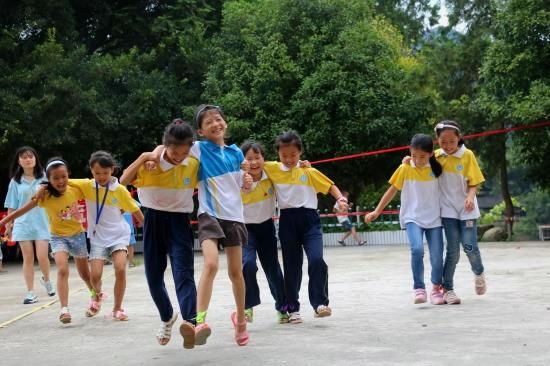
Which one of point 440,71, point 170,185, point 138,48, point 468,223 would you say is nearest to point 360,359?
point 170,185

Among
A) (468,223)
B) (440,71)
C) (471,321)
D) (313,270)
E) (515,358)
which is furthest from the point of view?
(440,71)

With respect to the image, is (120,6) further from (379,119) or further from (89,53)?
(379,119)

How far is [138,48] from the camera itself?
24094mm

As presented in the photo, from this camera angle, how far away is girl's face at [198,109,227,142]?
5902mm

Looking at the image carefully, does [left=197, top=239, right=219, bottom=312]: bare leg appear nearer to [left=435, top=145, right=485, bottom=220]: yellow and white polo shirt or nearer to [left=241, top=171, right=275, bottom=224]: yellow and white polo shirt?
[left=241, top=171, right=275, bottom=224]: yellow and white polo shirt

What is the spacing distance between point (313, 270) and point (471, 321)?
4.26 ft

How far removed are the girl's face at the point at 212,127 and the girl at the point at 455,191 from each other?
285 centimetres

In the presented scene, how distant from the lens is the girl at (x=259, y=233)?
7.14m

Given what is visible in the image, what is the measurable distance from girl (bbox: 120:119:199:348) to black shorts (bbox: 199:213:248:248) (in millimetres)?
135

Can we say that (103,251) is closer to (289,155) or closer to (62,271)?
(62,271)

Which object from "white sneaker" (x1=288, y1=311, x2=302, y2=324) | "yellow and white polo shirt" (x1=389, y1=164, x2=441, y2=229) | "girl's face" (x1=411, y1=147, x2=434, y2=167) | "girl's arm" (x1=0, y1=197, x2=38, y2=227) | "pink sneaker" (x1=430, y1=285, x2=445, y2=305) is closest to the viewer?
"white sneaker" (x1=288, y1=311, x2=302, y2=324)

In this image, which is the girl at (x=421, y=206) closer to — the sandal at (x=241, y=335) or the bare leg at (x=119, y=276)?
the bare leg at (x=119, y=276)

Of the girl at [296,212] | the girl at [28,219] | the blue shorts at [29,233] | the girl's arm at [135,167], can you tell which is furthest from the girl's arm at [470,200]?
the blue shorts at [29,233]

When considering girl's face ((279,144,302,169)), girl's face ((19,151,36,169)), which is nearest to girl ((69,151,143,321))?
girl's face ((279,144,302,169))
